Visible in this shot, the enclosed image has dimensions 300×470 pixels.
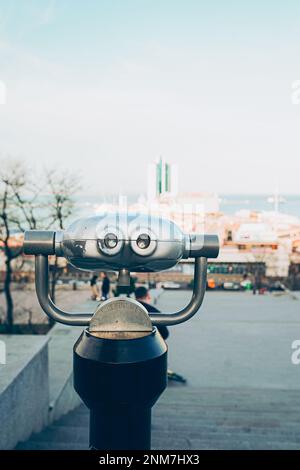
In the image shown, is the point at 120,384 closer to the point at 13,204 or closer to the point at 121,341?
the point at 121,341

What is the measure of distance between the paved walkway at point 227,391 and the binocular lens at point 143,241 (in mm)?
2210

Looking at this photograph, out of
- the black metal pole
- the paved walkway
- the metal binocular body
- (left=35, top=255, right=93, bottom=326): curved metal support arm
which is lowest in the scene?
the paved walkway

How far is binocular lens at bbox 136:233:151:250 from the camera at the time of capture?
38.6 inches

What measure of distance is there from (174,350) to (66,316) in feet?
18.3

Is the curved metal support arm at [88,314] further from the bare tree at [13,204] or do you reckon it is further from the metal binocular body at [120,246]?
the bare tree at [13,204]

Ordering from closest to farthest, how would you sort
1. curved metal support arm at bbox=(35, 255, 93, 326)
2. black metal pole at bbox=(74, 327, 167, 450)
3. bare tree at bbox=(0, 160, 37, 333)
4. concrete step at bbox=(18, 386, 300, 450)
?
black metal pole at bbox=(74, 327, 167, 450) < curved metal support arm at bbox=(35, 255, 93, 326) < concrete step at bbox=(18, 386, 300, 450) < bare tree at bbox=(0, 160, 37, 333)

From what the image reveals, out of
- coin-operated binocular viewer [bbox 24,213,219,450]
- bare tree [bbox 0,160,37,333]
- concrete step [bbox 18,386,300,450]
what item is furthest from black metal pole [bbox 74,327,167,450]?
bare tree [bbox 0,160,37,333]

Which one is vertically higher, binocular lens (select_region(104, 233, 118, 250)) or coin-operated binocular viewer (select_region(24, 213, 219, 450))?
binocular lens (select_region(104, 233, 118, 250))

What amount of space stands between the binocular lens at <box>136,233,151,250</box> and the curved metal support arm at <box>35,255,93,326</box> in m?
0.24

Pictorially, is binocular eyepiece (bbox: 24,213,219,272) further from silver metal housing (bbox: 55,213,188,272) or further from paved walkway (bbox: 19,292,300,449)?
paved walkway (bbox: 19,292,300,449)

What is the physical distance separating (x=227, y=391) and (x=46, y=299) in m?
3.84

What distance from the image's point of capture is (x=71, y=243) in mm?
1014

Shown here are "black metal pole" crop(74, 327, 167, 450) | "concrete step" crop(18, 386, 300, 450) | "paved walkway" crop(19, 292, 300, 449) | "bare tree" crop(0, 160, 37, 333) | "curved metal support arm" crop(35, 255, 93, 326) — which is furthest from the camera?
"bare tree" crop(0, 160, 37, 333)

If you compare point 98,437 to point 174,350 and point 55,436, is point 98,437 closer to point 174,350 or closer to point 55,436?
point 55,436
